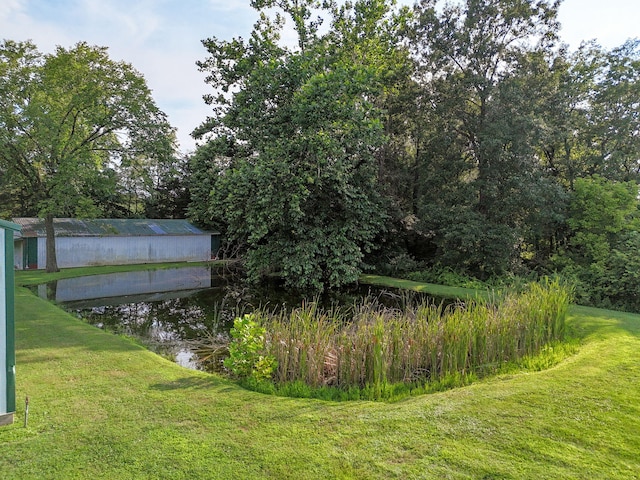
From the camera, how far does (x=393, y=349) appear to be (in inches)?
200

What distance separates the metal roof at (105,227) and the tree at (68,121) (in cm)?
235

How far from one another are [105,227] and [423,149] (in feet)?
52.3

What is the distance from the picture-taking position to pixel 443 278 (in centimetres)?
1504

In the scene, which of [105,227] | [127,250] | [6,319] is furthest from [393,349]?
[105,227]

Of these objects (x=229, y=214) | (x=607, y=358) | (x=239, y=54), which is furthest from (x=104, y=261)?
(x=607, y=358)

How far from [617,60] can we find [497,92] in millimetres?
5467

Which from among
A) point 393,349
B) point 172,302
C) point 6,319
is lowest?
point 172,302

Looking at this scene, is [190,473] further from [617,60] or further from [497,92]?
[617,60]

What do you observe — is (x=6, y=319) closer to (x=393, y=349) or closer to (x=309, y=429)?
(x=309, y=429)

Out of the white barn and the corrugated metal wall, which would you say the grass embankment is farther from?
Result: the corrugated metal wall

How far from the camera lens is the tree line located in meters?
12.1

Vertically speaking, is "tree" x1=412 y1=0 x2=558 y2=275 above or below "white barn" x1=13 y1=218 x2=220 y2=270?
above

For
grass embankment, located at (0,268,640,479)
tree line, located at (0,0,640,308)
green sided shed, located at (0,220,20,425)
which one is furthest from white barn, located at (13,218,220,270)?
green sided shed, located at (0,220,20,425)

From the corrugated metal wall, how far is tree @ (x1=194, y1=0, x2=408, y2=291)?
883cm
